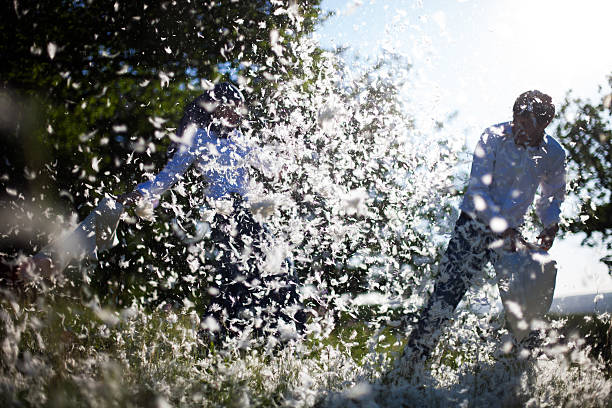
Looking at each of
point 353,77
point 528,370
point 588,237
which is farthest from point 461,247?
point 588,237

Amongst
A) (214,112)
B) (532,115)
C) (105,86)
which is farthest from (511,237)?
(105,86)

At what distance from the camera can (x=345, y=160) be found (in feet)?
29.0

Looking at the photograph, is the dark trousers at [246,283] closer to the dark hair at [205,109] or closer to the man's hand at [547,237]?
the dark hair at [205,109]

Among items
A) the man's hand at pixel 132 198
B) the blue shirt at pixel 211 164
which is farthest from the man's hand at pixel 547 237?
the man's hand at pixel 132 198

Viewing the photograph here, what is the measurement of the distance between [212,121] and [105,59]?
26.6 ft

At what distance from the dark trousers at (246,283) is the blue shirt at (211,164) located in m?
0.21

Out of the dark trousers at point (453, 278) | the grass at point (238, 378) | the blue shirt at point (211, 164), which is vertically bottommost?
the grass at point (238, 378)

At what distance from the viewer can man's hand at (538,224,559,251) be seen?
155 inches

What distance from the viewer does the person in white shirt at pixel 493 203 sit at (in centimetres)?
372

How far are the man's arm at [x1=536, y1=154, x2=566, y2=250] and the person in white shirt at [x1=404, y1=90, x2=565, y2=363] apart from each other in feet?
0.26

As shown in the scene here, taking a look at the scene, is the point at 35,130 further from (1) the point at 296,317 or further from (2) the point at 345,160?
(1) the point at 296,317

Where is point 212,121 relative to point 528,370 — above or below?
above

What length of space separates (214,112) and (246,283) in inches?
67.9

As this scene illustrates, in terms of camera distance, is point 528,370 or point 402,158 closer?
point 528,370
